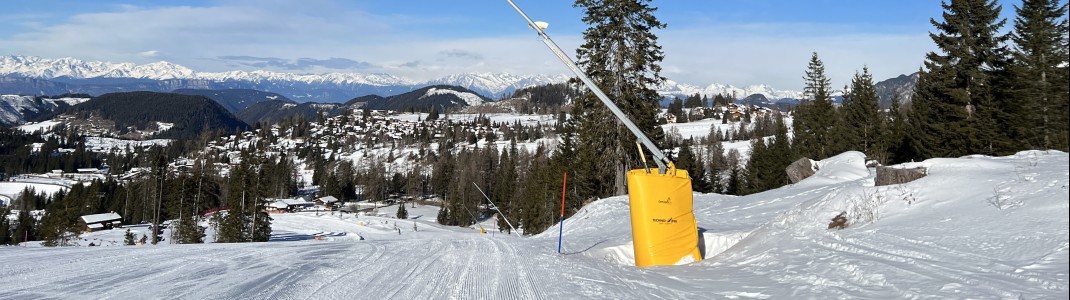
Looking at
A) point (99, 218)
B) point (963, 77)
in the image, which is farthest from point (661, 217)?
point (99, 218)

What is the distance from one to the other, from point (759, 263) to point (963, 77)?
30.1 m

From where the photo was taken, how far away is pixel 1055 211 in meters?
6.57

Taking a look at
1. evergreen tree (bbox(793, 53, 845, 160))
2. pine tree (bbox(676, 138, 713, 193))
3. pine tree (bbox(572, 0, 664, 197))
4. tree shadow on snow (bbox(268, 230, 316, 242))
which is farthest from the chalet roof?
evergreen tree (bbox(793, 53, 845, 160))

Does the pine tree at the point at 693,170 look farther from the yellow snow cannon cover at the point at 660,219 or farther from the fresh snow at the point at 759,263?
the yellow snow cannon cover at the point at 660,219

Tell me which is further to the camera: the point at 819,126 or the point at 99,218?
the point at 99,218

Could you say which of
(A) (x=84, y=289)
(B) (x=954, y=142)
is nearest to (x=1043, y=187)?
(A) (x=84, y=289)

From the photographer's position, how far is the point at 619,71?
1081 inches

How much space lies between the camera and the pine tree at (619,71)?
27297 millimetres

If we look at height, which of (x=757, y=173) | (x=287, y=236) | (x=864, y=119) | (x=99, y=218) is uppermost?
(x=864, y=119)

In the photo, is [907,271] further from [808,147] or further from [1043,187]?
[808,147]

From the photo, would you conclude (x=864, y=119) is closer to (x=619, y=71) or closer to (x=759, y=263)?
(x=619, y=71)

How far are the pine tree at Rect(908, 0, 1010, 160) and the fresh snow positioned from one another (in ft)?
69.2

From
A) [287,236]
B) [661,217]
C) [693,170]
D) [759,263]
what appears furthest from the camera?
[287,236]

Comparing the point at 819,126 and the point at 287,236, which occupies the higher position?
the point at 819,126
